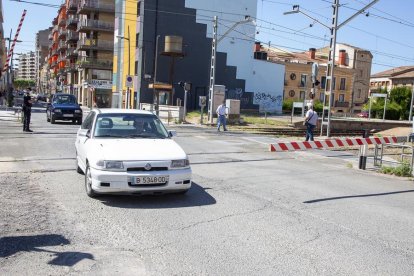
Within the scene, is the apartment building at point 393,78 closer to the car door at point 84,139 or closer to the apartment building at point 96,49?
the apartment building at point 96,49

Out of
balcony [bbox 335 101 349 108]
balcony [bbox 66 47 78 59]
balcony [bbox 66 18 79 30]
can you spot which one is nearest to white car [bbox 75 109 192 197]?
balcony [bbox 66 47 78 59]

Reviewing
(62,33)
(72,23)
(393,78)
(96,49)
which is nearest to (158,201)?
(96,49)

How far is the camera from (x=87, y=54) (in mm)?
68875

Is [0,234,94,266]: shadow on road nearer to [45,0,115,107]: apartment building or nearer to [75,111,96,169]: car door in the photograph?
[75,111,96,169]: car door

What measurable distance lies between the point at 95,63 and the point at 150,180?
204ft

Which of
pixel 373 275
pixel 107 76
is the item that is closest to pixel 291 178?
pixel 373 275

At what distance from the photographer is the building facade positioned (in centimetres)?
4616

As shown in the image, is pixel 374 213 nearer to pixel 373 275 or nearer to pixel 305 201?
pixel 305 201

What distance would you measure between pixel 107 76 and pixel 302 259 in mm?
66251

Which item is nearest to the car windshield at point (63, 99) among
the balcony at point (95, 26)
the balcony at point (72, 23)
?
the balcony at point (95, 26)

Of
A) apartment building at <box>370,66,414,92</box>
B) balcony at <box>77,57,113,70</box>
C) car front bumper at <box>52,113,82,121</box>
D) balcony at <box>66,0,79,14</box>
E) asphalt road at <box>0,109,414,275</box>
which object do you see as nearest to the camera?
asphalt road at <box>0,109,414,275</box>

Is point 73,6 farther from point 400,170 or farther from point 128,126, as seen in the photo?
point 128,126

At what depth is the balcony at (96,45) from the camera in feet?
219

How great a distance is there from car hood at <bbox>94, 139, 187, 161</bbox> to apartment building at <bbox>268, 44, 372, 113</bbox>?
183ft
